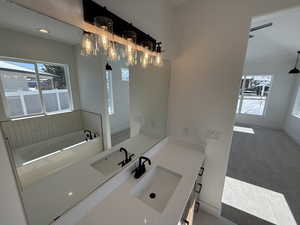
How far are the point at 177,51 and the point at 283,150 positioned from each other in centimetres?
433

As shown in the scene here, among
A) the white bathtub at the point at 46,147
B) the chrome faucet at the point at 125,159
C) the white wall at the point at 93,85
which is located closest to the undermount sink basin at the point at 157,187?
the chrome faucet at the point at 125,159

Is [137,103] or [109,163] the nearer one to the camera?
[109,163]

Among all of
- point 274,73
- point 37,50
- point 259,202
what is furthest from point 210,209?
point 274,73

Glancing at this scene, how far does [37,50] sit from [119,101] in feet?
2.12

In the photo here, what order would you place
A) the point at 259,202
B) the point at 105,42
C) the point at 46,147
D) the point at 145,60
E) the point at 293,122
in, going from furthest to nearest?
the point at 293,122 < the point at 259,202 < the point at 145,60 < the point at 105,42 < the point at 46,147

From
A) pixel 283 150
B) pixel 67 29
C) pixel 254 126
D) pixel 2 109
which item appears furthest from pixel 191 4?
pixel 254 126

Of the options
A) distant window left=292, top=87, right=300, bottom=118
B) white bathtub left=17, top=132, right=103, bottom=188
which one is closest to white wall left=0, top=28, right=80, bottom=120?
white bathtub left=17, top=132, right=103, bottom=188

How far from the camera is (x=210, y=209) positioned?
5.75ft

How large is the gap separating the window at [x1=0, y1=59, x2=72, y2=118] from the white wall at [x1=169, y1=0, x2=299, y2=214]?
142 cm

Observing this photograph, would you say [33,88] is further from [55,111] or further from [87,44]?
[87,44]

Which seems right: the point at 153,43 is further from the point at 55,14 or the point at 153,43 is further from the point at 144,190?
the point at 144,190

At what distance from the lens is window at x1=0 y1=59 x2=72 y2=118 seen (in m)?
0.53

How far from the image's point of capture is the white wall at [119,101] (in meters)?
1.10

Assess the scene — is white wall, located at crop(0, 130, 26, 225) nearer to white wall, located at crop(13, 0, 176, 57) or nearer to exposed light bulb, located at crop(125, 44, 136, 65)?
white wall, located at crop(13, 0, 176, 57)
